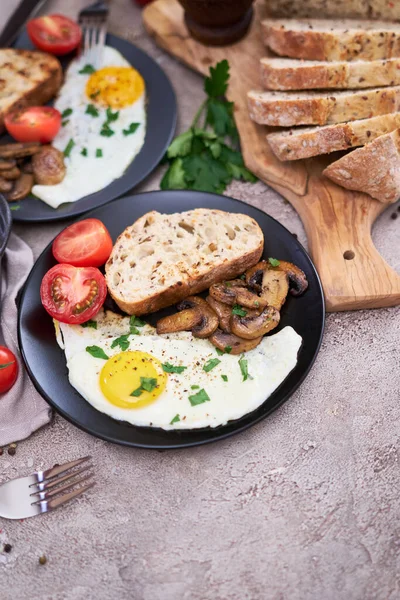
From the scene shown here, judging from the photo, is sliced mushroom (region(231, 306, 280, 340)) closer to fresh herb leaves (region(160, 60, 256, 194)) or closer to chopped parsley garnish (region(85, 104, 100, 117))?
fresh herb leaves (region(160, 60, 256, 194))

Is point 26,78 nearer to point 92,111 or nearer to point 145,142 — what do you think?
point 92,111

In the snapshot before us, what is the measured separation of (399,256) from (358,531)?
2.04 m

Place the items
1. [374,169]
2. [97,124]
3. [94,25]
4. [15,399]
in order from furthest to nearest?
[94,25], [97,124], [374,169], [15,399]

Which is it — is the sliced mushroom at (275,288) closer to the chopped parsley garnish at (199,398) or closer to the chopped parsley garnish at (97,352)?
the chopped parsley garnish at (199,398)

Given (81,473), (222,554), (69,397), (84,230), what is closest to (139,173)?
(84,230)

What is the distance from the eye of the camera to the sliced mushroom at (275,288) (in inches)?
148

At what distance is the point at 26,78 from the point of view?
5062 mm

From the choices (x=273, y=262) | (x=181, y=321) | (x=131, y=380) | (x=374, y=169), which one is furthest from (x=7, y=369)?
(x=374, y=169)

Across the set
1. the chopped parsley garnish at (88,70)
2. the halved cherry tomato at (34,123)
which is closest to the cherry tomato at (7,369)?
the halved cherry tomato at (34,123)

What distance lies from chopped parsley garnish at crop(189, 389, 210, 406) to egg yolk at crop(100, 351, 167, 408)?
187 millimetres

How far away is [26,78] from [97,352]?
112 inches

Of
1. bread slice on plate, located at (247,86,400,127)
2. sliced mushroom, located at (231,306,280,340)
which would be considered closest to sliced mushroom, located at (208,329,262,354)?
sliced mushroom, located at (231,306,280,340)

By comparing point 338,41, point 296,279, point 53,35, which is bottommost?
point 296,279

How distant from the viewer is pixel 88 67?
524 centimetres
